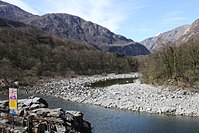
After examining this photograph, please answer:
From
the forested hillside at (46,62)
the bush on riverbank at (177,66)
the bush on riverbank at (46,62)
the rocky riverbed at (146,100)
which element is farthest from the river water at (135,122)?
the forested hillside at (46,62)

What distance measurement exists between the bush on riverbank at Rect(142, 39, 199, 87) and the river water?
19.7 m

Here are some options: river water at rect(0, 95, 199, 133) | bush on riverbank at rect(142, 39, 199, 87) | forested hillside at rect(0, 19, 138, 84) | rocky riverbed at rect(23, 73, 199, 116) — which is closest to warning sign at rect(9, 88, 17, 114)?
river water at rect(0, 95, 199, 133)

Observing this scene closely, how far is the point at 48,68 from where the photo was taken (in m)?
96.6

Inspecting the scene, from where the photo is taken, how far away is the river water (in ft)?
94.7

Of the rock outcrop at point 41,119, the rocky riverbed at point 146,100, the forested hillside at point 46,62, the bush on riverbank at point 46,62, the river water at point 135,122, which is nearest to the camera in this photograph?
the rock outcrop at point 41,119

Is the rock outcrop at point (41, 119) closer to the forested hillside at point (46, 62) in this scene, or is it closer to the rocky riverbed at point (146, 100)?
the rocky riverbed at point (146, 100)

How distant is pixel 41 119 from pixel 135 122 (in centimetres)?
1305

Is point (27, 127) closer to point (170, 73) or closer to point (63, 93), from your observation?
point (63, 93)

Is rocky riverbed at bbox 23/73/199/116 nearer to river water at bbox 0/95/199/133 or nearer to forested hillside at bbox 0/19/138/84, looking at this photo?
river water at bbox 0/95/199/133

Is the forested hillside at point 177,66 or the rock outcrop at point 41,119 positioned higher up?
the forested hillside at point 177,66

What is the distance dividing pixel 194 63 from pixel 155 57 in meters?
9.76

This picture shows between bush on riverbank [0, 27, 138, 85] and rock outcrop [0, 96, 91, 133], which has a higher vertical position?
bush on riverbank [0, 27, 138, 85]

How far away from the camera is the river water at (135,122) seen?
1136 inches

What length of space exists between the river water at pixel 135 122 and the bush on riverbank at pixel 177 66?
64.8 feet
